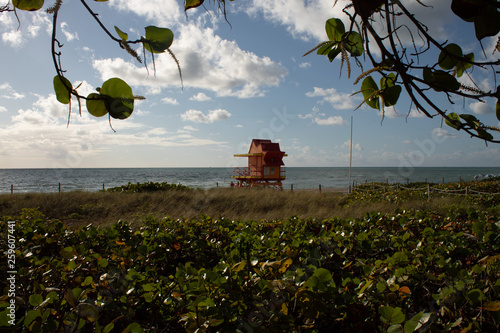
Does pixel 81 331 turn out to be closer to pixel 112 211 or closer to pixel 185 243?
pixel 185 243

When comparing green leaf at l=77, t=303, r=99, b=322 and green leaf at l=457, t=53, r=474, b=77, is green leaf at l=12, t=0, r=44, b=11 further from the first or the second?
green leaf at l=457, t=53, r=474, b=77

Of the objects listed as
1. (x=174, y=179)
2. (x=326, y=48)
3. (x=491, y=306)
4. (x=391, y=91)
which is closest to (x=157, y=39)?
(x=326, y=48)

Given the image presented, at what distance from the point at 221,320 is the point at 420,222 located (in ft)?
8.46

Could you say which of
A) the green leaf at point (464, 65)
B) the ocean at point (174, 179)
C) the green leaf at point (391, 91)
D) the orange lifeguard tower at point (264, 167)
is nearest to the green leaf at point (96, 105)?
the green leaf at point (391, 91)

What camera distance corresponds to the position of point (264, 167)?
22953 millimetres

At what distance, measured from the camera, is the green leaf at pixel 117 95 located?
23.2 inches

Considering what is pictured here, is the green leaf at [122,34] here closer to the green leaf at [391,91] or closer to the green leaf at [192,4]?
the green leaf at [192,4]

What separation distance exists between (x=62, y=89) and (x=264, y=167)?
22.4 meters

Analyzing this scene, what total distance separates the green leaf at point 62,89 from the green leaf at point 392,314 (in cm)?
98

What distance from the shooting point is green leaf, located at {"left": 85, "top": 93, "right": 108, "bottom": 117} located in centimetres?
59

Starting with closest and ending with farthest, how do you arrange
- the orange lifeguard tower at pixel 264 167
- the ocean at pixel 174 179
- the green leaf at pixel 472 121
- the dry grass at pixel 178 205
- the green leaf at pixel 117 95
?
the green leaf at pixel 117 95 < the green leaf at pixel 472 121 < the dry grass at pixel 178 205 < the orange lifeguard tower at pixel 264 167 < the ocean at pixel 174 179

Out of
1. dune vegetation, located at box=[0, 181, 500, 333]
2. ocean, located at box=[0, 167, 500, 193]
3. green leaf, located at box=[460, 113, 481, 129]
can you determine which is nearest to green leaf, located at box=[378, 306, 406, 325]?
dune vegetation, located at box=[0, 181, 500, 333]

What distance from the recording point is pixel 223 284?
108cm

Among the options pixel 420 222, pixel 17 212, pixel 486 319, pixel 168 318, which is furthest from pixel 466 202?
pixel 17 212
